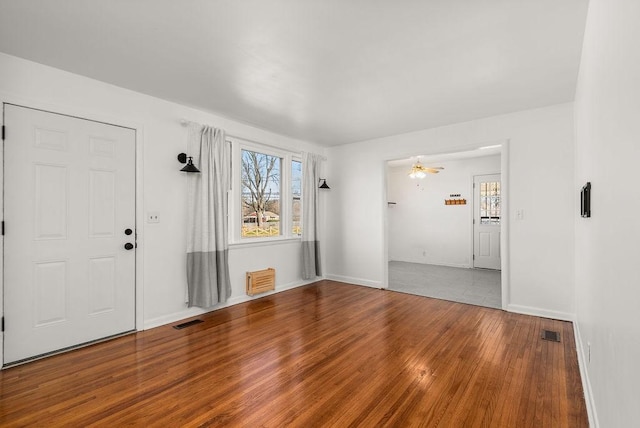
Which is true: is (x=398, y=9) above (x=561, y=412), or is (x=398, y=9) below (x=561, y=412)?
above

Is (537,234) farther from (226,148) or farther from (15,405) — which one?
(15,405)

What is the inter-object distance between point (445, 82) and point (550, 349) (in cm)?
284

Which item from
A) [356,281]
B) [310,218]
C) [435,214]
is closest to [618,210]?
[310,218]

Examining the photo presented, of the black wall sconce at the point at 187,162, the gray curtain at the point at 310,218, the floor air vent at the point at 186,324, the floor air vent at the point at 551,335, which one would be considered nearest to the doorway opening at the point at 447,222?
the gray curtain at the point at 310,218

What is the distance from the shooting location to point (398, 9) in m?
2.03

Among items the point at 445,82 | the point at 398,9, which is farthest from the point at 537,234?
the point at 398,9

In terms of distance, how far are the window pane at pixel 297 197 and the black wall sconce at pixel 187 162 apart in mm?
2029

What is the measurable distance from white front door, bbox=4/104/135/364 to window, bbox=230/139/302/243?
1.45 metres

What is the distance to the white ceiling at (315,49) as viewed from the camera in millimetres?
2051

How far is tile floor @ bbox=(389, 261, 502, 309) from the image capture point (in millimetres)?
4734

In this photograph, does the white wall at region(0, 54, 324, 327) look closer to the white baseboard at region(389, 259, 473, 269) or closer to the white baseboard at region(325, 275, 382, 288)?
the white baseboard at region(325, 275, 382, 288)

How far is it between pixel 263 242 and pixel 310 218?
42.2 inches

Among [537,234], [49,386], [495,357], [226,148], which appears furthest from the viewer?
[226,148]

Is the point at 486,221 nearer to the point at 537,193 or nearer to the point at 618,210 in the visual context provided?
the point at 537,193
